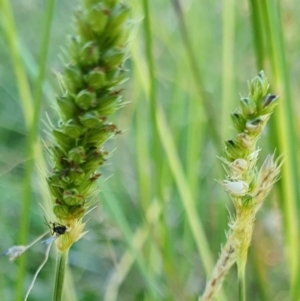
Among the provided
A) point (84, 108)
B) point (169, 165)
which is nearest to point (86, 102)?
point (84, 108)

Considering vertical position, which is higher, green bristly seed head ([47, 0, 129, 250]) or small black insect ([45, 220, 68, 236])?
green bristly seed head ([47, 0, 129, 250])

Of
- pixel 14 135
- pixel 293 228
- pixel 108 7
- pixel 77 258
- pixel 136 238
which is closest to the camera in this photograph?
pixel 108 7

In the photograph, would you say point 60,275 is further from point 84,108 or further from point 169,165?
point 169,165

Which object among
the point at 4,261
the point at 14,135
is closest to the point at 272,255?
the point at 4,261

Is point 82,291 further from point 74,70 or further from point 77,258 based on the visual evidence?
point 74,70

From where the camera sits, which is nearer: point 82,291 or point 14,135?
point 82,291
